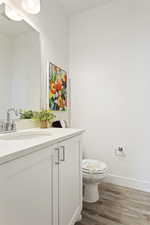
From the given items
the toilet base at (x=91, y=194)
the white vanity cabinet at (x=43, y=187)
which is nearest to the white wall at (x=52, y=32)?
the white vanity cabinet at (x=43, y=187)

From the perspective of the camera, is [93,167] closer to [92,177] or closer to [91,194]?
[92,177]

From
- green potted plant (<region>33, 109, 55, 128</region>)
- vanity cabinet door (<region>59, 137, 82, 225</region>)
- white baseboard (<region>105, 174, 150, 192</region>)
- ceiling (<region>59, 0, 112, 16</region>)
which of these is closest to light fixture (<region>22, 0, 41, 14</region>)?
ceiling (<region>59, 0, 112, 16</region>)

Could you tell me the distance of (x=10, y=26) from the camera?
4.57 feet

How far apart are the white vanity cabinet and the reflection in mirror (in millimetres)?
651

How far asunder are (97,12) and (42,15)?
92cm

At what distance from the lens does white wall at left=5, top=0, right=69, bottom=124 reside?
5.82 feet

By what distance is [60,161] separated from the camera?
1.12m

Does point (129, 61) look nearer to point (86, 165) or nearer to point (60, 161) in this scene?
point (86, 165)

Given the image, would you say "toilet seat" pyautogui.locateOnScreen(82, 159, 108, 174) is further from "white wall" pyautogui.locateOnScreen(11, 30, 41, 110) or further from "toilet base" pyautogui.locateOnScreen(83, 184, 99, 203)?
"white wall" pyautogui.locateOnScreen(11, 30, 41, 110)

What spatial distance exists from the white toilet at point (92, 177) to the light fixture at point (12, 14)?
166 cm

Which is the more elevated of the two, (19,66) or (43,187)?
(19,66)

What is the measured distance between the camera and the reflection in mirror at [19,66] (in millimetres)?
1356

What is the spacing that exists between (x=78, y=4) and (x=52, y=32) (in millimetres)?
647

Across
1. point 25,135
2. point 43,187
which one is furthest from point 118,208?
point 25,135
